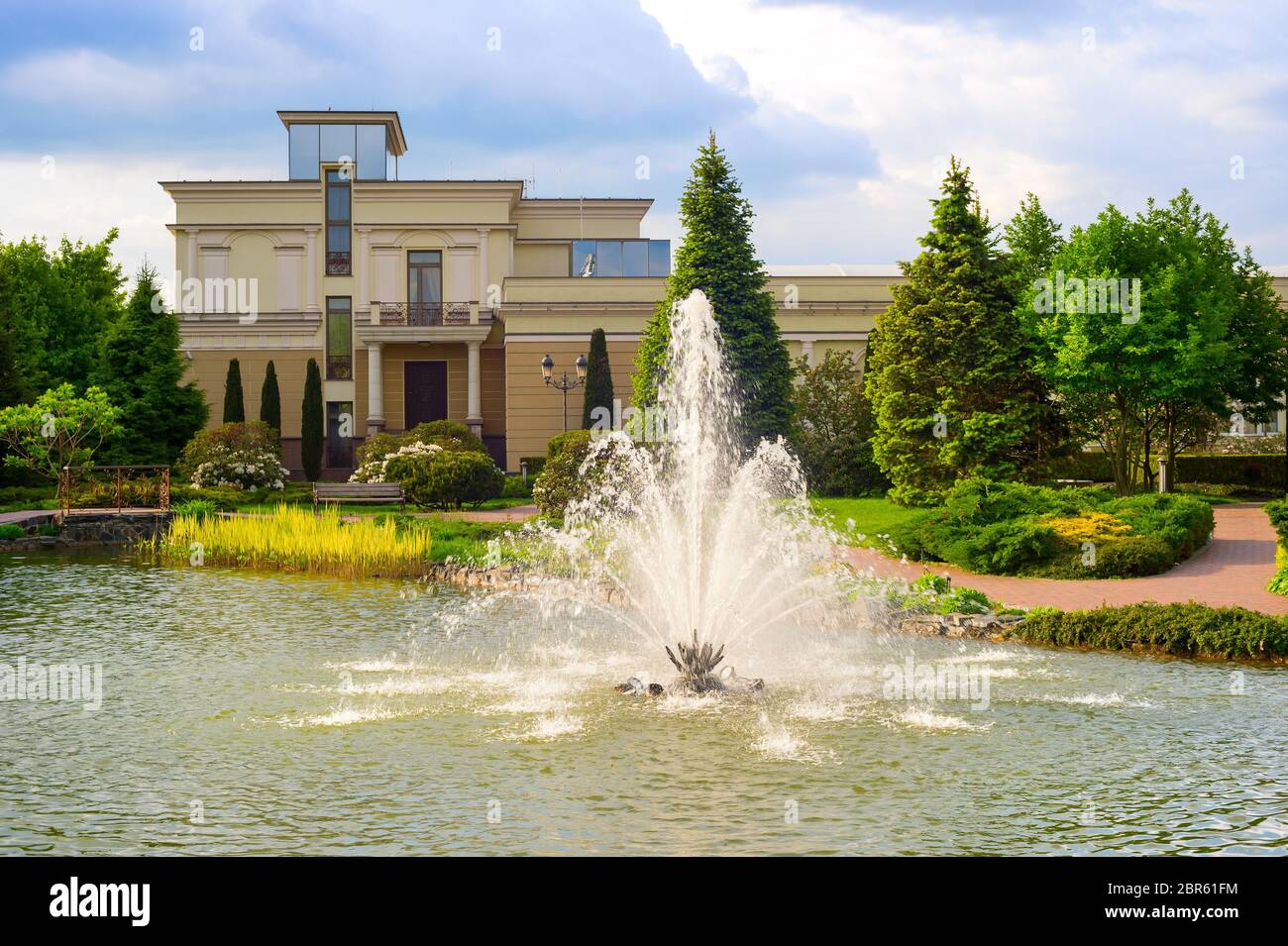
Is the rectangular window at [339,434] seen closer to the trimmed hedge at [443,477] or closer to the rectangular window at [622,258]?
the rectangular window at [622,258]

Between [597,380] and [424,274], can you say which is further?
[424,274]

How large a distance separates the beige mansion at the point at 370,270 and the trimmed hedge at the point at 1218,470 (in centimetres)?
1009

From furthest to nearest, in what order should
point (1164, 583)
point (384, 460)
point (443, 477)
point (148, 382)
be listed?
point (148, 382), point (384, 460), point (443, 477), point (1164, 583)

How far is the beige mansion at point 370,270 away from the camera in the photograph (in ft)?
143

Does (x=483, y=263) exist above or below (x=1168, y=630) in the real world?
above

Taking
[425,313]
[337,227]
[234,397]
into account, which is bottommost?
[234,397]

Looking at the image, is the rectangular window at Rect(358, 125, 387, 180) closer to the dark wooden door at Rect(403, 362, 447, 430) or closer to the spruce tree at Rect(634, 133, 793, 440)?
the dark wooden door at Rect(403, 362, 447, 430)

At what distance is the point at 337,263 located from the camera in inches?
1805

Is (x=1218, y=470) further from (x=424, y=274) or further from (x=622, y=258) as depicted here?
(x=424, y=274)

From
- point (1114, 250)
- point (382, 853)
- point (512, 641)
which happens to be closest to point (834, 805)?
point (382, 853)

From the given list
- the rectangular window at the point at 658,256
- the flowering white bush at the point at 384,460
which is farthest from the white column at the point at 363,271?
the flowering white bush at the point at 384,460

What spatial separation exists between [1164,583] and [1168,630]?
4.48m

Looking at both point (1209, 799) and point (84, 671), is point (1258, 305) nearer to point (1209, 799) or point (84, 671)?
point (1209, 799)

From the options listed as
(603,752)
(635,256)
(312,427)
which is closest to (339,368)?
(312,427)
